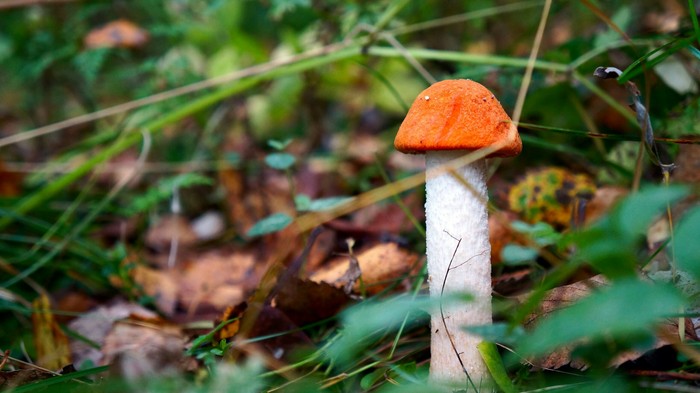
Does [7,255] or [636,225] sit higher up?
[636,225]

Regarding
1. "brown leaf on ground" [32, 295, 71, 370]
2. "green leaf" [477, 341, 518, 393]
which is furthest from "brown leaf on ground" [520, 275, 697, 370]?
"brown leaf on ground" [32, 295, 71, 370]

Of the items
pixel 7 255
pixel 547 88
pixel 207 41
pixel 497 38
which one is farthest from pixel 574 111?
pixel 207 41

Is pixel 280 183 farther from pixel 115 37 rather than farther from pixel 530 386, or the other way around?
pixel 530 386

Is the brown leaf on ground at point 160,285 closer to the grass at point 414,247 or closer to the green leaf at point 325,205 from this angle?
the grass at point 414,247

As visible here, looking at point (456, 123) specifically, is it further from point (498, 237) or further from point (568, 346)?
point (498, 237)

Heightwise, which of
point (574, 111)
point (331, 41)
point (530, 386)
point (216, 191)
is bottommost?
point (216, 191)

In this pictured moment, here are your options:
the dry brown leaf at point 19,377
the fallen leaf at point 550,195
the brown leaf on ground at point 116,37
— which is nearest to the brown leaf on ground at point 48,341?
the dry brown leaf at point 19,377

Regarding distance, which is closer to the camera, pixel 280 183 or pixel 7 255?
pixel 7 255

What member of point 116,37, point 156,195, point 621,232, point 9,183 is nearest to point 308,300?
point 621,232
